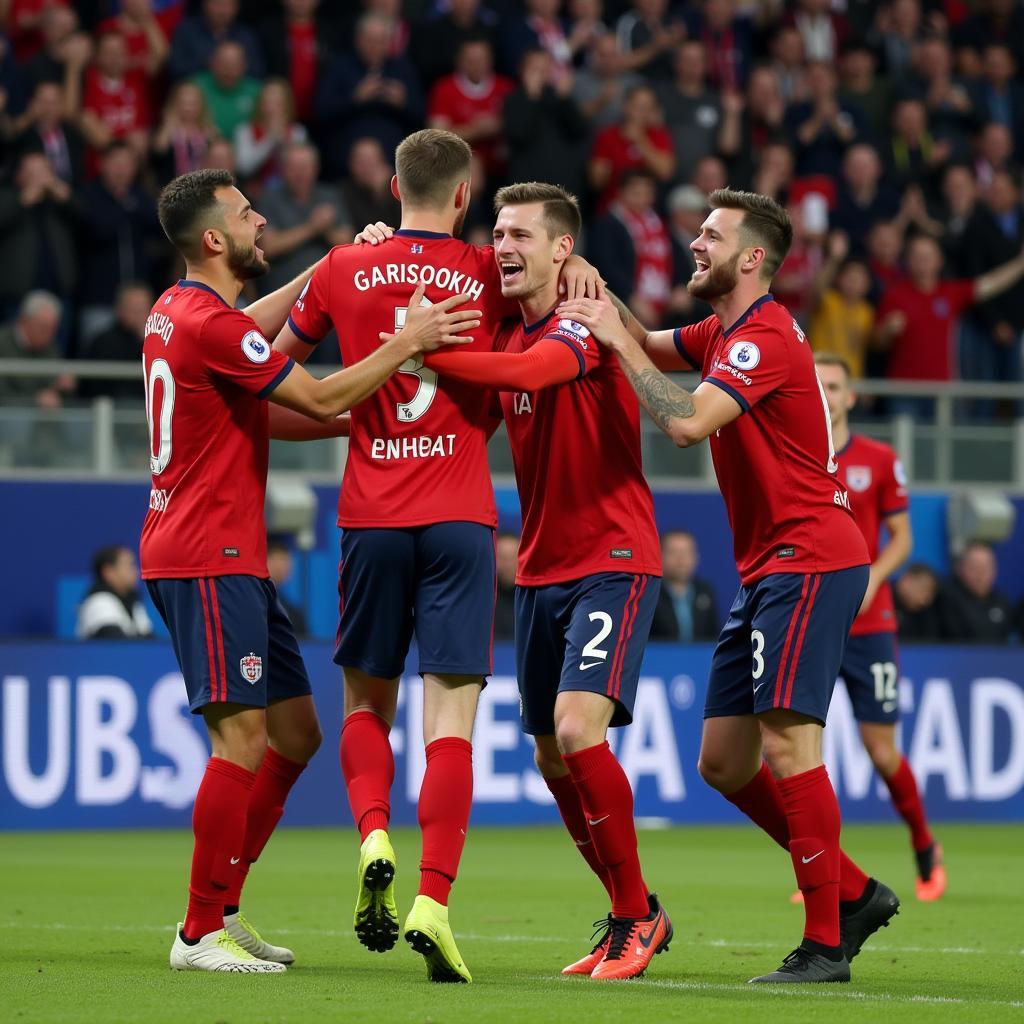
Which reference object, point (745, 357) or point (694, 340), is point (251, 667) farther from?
point (694, 340)

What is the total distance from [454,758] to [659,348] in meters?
1.77

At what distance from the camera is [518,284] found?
6684 mm

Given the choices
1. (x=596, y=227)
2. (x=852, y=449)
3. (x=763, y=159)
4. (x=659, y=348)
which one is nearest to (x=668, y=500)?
(x=596, y=227)

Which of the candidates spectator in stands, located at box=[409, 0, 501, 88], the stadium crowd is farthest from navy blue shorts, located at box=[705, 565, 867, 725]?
spectator in stands, located at box=[409, 0, 501, 88]

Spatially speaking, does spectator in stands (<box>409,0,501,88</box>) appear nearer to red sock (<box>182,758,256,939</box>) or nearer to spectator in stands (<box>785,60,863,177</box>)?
spectator in stands (<box>785,60,863,177</box>)

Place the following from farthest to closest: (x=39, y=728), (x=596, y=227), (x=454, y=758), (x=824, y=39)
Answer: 1. (x=824, y=39)
2. (x=596, y=227)
3. (x=39, y=728)
4. (x=454, y=758)

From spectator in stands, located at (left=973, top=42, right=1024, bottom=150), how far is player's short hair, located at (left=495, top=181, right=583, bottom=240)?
1401 cm

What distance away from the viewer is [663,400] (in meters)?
6.41

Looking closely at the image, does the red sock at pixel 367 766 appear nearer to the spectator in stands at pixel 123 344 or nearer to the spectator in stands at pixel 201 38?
the spectator in stands at pixel 123 344

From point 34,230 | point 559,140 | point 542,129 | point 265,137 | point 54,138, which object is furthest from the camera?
point 559,140

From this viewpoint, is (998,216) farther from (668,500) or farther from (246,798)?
(246,798)

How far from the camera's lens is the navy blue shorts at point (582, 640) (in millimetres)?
6574

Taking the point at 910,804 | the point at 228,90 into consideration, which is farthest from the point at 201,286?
the point at 228,90

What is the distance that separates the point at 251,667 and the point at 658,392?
157cm
